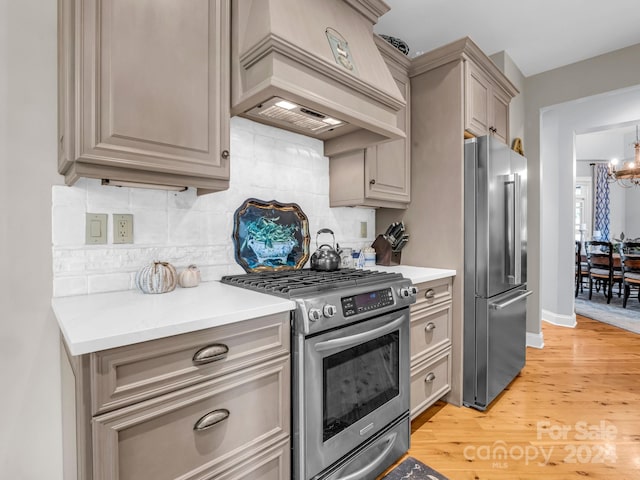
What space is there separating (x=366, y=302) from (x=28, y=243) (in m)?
1.39

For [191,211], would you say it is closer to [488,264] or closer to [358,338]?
[358,338]

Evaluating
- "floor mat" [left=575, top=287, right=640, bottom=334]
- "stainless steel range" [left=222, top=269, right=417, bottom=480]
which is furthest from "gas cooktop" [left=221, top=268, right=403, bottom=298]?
"floor mat" [left=575, top=287, right=640, bottom=334]

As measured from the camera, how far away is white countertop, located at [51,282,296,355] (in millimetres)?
896

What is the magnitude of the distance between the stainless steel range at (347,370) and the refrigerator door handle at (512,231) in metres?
1.06

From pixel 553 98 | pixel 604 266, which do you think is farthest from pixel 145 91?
pixel 604 266

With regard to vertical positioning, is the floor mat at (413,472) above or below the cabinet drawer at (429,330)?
below

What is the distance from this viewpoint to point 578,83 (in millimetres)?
3346

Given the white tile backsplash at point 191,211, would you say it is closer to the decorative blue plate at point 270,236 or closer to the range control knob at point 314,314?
the decorative blue plate at point 270,236

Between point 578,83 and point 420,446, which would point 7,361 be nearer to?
point 420,446

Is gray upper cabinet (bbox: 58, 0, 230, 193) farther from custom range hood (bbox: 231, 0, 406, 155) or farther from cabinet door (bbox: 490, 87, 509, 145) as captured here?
cabinet door (bbox: 490, 87, 509, 145)

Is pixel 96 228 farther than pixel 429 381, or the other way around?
pixel 429 381

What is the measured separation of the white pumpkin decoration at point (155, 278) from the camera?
1436 mm

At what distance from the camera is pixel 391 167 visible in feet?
7.91

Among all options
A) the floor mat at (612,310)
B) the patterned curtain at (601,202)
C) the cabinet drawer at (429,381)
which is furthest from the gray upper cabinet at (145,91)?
the patterned curtain at (601,202)
